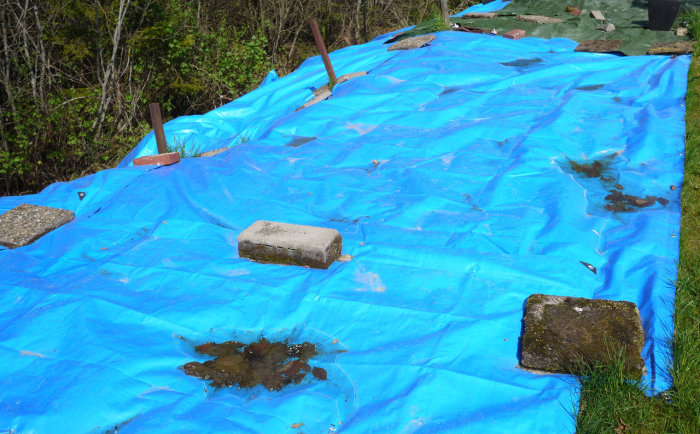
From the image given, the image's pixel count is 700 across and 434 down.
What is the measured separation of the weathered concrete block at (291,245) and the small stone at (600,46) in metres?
4.96

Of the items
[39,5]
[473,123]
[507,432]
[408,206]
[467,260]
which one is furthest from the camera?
[39,5]

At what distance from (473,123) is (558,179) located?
45.0 inches

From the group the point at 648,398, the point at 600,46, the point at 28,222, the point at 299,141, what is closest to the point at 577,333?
the point at 648,398

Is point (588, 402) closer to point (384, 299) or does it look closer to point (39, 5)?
point (384, 299)

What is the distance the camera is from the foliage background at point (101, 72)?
6.00 meters

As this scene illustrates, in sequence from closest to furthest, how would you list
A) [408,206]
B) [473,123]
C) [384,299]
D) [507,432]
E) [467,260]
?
[507,432], [384,299], [467,260], [408,206], [473,123]

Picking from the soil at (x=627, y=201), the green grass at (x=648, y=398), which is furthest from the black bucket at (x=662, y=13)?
the green grass at (x=648, y=398)

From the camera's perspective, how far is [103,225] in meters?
3.58

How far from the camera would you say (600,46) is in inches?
255

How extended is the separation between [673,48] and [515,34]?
1.85 m

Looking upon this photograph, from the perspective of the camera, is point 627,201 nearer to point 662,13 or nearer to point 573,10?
point 662,13

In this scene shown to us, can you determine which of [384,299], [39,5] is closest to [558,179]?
[384,299]

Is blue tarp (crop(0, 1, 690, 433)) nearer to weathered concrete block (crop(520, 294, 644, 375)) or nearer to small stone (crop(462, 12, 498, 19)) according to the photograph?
weathered concrete block (crop(520, 294, 644, 375))

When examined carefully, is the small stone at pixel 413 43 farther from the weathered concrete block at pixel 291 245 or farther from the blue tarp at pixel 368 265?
the weathered concrete block at pixel 291 245
